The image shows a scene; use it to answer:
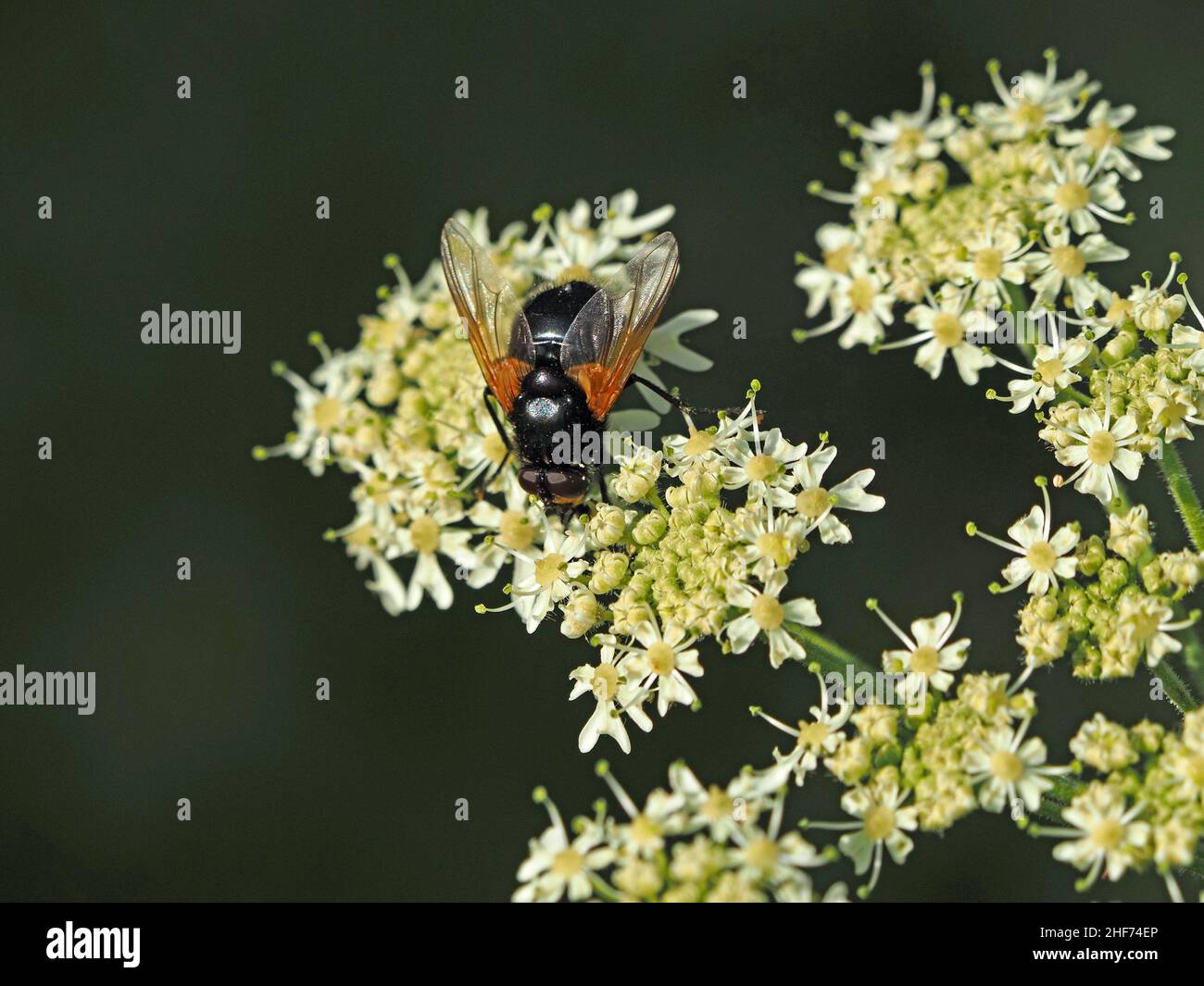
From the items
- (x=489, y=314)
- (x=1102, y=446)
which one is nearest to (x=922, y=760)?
(x=1102, y=446)

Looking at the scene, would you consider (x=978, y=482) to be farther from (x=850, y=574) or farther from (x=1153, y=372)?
(x=1153, y=372)

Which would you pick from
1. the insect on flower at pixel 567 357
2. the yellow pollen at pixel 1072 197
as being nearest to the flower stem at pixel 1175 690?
the yellow pollen at pixel 1072 197

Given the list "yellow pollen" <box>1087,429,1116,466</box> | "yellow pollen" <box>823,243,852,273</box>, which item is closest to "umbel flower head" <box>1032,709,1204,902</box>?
"yellow pollen" <box>1087,429,1116,466</box>

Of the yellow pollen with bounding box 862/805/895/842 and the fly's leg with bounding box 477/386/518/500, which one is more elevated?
the fly's leg with bounding box 477/386/518/500

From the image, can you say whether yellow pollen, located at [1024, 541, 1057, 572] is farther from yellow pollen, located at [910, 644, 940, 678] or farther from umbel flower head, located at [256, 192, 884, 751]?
umbel flower head, located at [256, 192, 884, 751]

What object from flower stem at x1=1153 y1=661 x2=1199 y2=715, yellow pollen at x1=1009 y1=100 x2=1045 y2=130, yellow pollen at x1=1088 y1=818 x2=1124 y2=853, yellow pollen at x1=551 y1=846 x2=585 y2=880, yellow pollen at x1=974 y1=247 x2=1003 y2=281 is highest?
yellow pollen at x1=1009 y1=100 x2=1045 y2=130

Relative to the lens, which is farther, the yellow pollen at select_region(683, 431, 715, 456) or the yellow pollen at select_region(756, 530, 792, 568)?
the yellow pollen at select_region(683, 431, 715, 456)

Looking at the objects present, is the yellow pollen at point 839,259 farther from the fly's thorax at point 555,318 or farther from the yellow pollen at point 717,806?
the yellow pollen at point 717,806

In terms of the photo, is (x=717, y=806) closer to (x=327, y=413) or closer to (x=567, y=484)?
(x=567, y=484)
